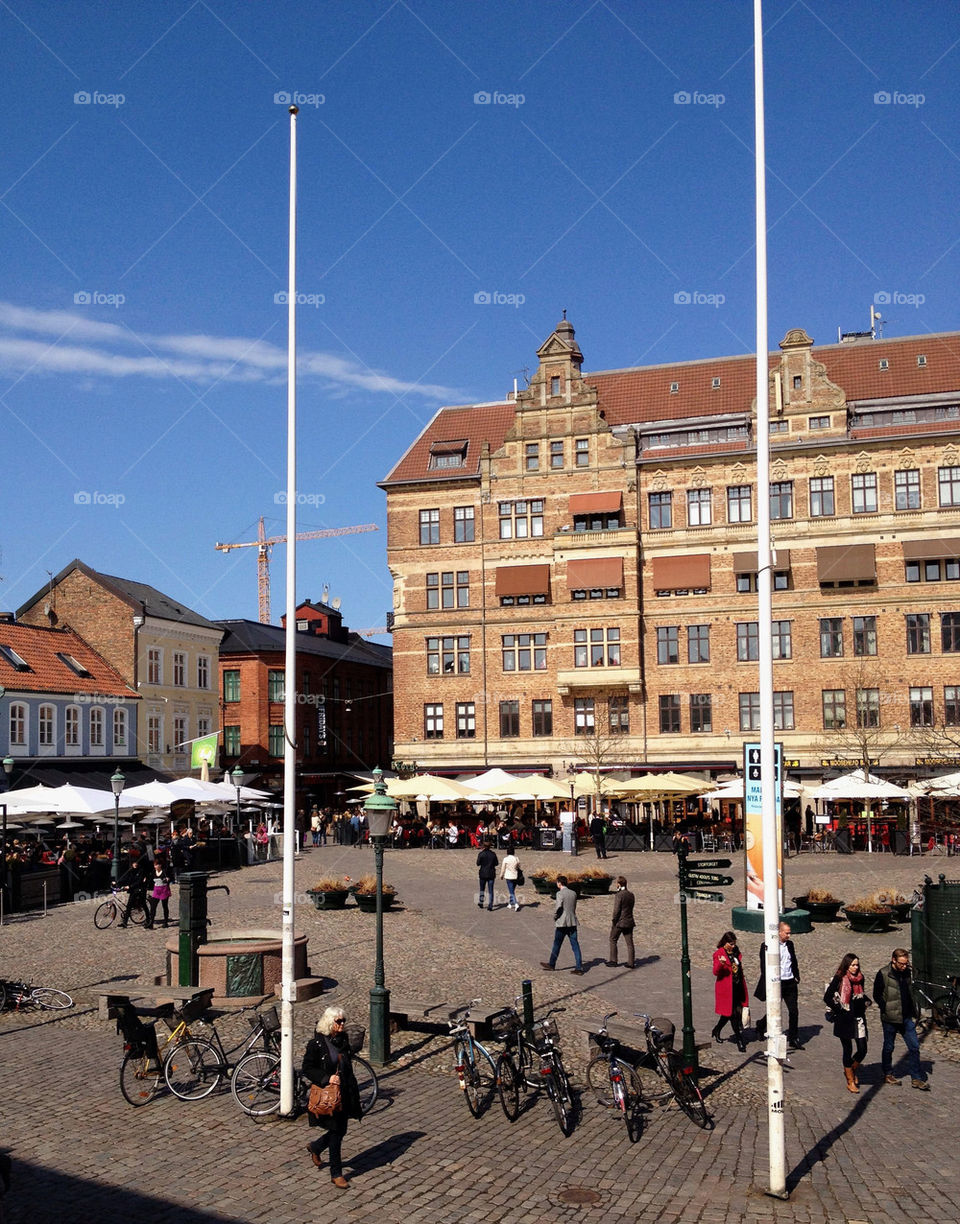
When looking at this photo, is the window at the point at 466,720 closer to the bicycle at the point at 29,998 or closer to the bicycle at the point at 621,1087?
the bicycle at the point at 29,998

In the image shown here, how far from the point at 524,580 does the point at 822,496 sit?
45.0 ft

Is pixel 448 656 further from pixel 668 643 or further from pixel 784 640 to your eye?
pixel 784 640

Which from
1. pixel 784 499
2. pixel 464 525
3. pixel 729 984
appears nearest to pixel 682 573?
pixel 784 499

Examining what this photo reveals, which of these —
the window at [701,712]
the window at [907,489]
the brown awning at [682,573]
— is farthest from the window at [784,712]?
the window at [907,489]

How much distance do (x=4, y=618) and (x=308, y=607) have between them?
3028 centimetres

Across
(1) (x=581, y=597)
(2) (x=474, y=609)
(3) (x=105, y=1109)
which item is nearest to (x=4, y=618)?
(2) (x=474, y=609)

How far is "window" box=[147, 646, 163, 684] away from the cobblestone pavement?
1633 inches

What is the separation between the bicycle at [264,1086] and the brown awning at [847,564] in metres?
41.7

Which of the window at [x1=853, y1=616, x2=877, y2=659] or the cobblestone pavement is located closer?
the cobblestone pavement

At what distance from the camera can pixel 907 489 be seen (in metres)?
50.9

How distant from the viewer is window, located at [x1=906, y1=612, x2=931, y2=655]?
50219 millimetres

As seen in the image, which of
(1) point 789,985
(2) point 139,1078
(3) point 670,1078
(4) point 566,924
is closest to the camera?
(3) point 670,1078

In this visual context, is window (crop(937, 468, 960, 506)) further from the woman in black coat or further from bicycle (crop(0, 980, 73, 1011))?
the woman in black coat

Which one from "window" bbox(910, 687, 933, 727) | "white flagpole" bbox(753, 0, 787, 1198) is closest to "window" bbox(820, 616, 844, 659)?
"window" bbox(910, 687, 933, 727)
